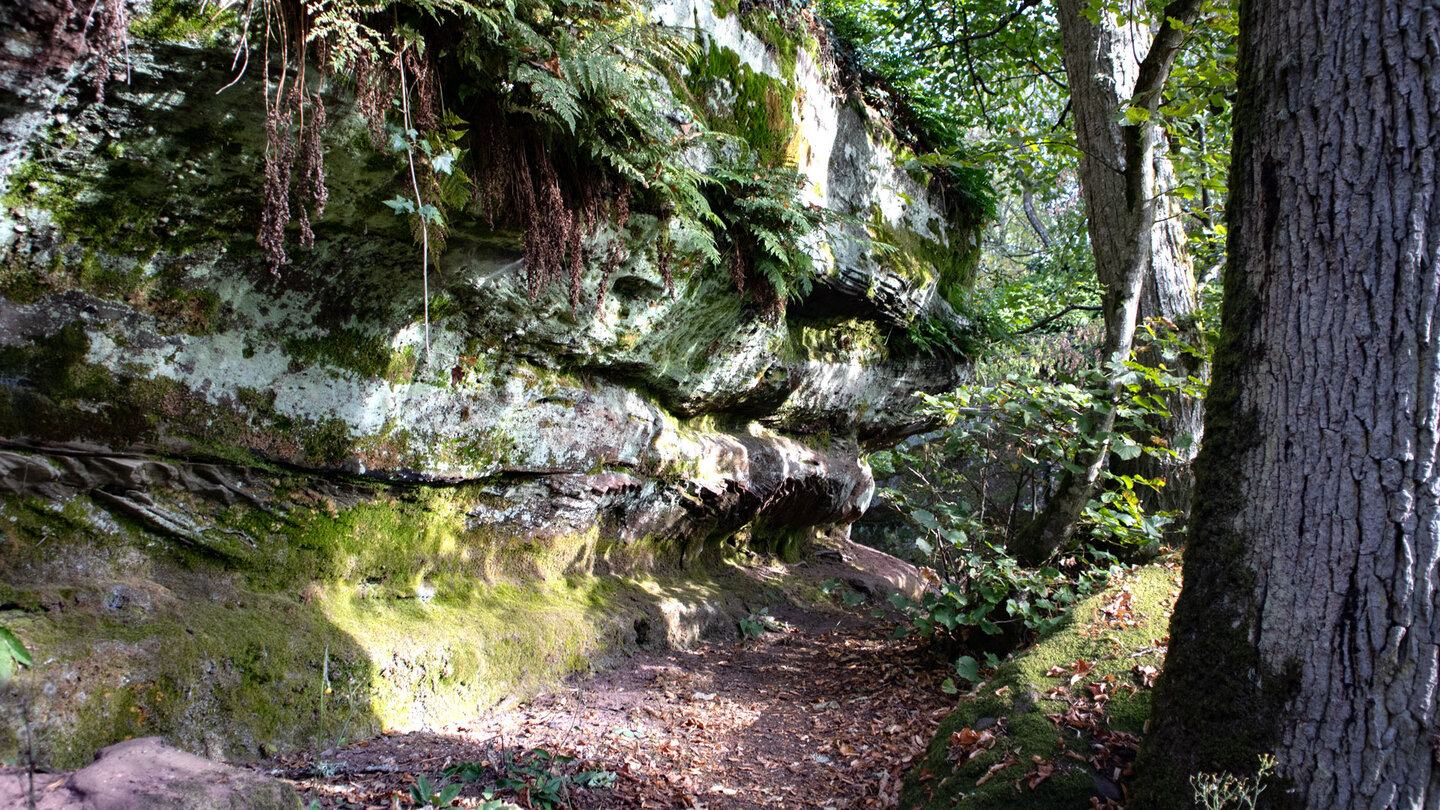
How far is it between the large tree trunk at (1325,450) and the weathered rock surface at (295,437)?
13.6 ft

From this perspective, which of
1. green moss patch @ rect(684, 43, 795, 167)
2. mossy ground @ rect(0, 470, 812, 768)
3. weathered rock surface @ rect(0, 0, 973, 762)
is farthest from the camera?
green moss patch @ rect(684, 43, 795, 167)

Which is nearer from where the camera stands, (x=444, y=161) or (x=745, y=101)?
(x=444, y=161)

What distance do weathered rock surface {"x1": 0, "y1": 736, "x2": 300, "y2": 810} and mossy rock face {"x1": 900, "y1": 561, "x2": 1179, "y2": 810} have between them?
2.88m

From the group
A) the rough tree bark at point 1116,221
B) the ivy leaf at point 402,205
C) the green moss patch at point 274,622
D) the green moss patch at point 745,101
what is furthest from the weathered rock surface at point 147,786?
the green moss patch at point 745,101

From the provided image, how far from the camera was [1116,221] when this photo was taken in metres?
6.58

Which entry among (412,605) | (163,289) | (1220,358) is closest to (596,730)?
(412,605)

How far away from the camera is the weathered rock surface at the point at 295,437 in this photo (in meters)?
3.56

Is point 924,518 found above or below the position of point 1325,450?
below

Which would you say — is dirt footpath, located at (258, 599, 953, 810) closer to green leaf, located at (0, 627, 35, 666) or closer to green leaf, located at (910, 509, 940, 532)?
green leaf, located at (910, 509, 940, 532)

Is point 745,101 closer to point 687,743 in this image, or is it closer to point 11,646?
point 687,743

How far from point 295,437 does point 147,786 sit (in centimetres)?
234

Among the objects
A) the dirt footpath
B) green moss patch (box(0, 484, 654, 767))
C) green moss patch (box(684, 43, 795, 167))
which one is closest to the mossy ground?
green moss patch (box(0, 484, 654, 767))

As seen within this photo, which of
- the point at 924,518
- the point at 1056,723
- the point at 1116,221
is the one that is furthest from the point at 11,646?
the point at 1116,221

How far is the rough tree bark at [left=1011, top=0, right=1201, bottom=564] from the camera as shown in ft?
17.9
